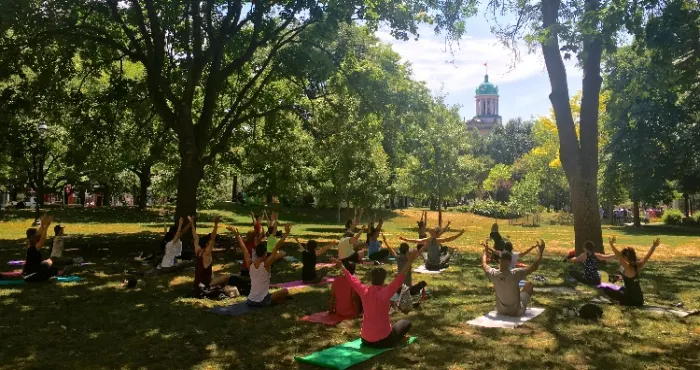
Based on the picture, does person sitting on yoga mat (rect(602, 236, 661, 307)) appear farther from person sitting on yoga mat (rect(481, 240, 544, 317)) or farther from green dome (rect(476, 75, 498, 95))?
green dome (rect(476, 75, 498, 95))

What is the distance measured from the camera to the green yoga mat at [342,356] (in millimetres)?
6600

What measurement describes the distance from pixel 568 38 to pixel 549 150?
44.5m

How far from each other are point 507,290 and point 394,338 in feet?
8.88

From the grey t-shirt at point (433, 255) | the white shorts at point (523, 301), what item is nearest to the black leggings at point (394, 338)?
the white shorts at point (523, 301)

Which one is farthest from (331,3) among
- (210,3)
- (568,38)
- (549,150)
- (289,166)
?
(549,150)

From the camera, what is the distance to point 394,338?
288 inches

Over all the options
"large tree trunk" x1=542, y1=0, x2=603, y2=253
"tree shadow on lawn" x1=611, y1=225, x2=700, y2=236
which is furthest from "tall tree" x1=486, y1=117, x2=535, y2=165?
"large tree trunk" x1=542, y1=0, x2=603, y2=253

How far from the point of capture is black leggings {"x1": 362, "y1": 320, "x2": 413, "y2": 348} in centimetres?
720

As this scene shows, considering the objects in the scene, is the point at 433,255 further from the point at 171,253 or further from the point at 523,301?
the point at 171,253

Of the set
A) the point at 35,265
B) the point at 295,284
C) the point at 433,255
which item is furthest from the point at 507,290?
the point at 35,265

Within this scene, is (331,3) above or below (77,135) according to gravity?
above

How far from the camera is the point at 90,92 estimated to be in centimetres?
2344

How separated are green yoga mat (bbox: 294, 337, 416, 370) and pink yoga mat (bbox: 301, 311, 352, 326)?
1446mm

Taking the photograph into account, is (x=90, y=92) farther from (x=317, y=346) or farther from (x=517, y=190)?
(x=517, y=190)
